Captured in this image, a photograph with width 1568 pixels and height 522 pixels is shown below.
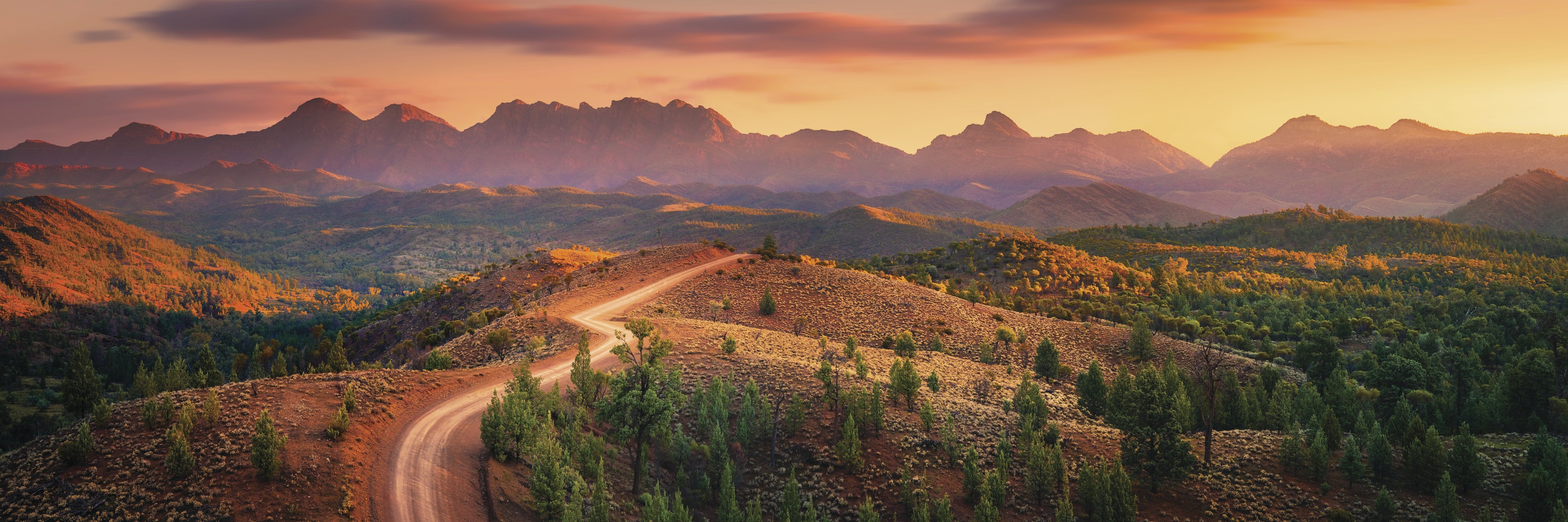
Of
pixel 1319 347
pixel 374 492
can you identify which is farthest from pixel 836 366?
pixel 1319 347

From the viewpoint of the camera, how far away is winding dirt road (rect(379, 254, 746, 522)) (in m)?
28.5

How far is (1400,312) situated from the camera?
119938 millimetres

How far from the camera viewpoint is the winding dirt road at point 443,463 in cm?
2852

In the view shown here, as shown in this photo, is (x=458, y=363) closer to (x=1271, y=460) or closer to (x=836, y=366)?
(x=836, y=366)

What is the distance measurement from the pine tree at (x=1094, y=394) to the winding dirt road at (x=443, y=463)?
127 feet

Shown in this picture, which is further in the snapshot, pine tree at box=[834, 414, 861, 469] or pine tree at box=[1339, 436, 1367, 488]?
pine tree at box=[1339, 436, 1367, 488]

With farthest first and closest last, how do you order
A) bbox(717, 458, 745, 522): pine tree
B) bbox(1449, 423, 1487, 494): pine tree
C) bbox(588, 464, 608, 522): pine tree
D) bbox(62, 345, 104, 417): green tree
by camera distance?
bbox(62, 345, 104, 417): green tree
bbox(1449, 423, 1487, 494): pine tree
bbox(717, 458, 745, 522): pine tree
bbox(588, 464, 608, 522): pine tree

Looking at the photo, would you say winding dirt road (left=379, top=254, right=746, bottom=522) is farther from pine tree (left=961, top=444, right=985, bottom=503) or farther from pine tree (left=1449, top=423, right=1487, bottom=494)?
pine tree (left=1449, top=423, right=1487, bottom=494)

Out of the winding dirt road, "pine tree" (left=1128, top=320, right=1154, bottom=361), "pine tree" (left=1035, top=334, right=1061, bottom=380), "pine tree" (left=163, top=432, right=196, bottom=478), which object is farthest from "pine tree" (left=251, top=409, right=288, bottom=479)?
"pine tree" (left=1128, top=320, right=1154, bottom=361)

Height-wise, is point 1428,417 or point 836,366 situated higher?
point 836,366

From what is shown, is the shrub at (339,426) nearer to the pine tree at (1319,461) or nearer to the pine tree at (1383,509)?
the pine tree at (1383,509)

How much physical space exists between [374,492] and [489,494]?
4.39 m

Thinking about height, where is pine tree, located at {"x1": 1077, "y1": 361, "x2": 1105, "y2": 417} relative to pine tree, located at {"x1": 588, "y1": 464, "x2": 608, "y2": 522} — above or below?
below

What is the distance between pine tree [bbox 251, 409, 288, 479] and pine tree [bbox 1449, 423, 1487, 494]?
5906 centimetres
